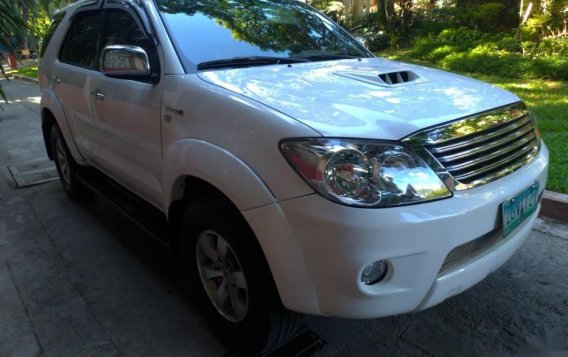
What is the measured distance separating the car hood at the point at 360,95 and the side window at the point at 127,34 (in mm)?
398

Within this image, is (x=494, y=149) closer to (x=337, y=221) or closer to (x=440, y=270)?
(x=440, y=270)

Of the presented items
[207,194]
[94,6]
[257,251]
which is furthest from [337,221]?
[94,6]

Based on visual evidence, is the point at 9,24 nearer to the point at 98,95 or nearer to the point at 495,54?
the point at 98,95

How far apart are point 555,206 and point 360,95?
2376mm

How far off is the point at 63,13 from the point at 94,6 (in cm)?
97

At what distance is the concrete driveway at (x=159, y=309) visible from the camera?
8.02 ft

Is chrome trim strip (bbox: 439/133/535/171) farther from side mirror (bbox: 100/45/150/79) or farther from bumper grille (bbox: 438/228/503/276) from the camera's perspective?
side mirror (bbox: 100/45/150/79)

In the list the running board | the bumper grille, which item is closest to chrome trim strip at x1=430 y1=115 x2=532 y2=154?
the bumper grille

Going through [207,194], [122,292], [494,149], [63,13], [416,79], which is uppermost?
[63,13]

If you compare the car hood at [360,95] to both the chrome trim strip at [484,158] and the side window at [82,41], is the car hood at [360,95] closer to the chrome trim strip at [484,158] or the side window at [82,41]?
the chrome trim strip at [484,158]

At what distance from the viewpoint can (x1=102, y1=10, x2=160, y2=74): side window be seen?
2648 mm

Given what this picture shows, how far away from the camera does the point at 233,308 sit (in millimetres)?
2369

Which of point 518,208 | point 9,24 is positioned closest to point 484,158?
point 518,208

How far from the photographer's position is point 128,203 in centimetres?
333
